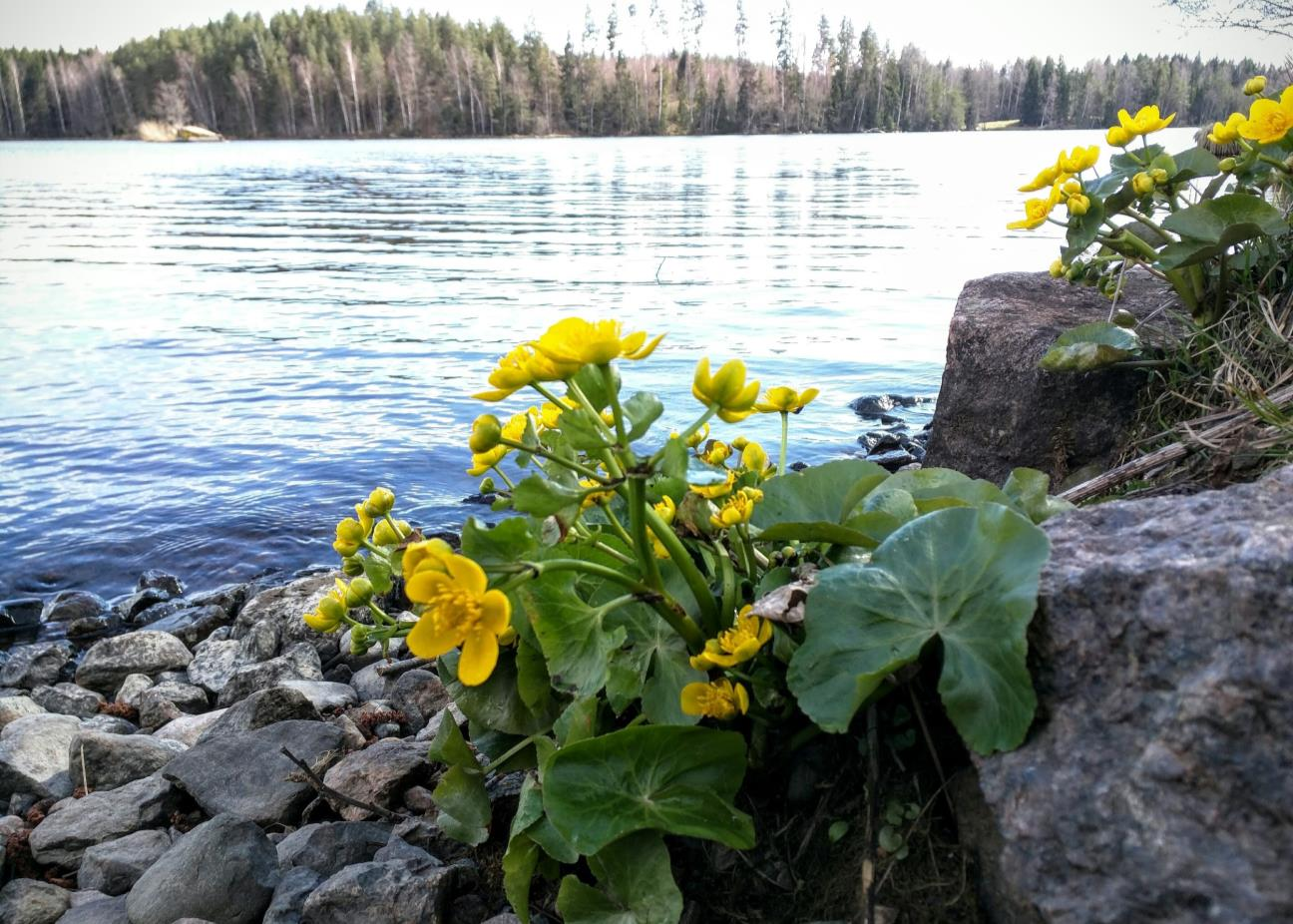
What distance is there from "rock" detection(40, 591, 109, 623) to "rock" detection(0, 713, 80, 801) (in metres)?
1.72

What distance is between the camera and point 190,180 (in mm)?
36594

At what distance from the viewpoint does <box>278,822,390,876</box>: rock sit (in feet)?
6.93

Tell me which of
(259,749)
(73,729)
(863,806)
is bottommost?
(73,729)

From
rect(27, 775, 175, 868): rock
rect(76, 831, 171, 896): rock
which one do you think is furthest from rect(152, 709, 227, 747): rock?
rect(76, 831, 171, 896): rock

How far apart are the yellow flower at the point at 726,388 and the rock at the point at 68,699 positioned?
392 centimetres

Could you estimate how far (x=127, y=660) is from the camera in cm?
458

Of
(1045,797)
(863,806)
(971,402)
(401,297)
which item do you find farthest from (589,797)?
(401,297)

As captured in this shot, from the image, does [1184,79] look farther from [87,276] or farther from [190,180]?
[87,276]

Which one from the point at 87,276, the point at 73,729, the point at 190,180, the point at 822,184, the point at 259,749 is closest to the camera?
the point at 259,749

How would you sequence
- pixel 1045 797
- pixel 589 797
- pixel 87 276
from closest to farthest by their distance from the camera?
pixel 1045 797 < pixel 589 797 < pixel 87 276

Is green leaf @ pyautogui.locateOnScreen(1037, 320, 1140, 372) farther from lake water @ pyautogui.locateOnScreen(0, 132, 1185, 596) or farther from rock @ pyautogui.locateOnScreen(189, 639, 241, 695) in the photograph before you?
lake water @ pyautogui.locateOnScreen(0, 132, 1185, 596)

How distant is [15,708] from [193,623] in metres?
1.01

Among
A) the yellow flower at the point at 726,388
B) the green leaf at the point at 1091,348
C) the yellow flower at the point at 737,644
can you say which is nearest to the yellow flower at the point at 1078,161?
the green leaf at the point at 1091,348

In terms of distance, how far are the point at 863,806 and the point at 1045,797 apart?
38cm
